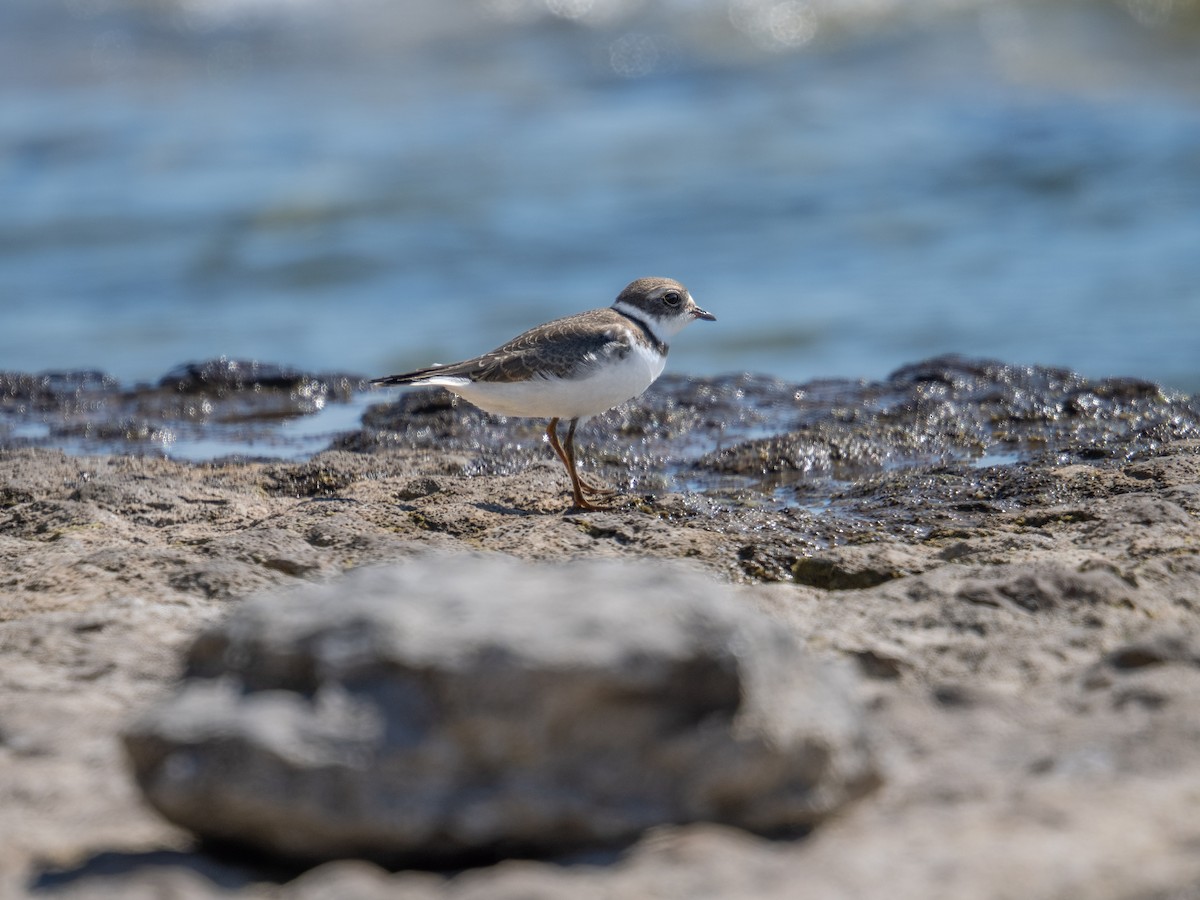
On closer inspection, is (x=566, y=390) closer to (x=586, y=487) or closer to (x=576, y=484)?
(x=586, y=487)

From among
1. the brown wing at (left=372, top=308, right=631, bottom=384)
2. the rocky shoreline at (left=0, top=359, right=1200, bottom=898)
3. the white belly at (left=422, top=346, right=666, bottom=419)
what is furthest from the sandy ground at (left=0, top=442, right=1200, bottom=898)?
the brown wing at (left=372, top=308, right=631, bottom=384)

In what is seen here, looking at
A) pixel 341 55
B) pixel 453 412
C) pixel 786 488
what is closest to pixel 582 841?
pixel 786 488

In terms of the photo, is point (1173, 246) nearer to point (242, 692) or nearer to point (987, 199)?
point (987, 199)

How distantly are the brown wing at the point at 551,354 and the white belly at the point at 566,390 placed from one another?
0.12ft

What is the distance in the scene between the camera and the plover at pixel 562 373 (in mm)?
6281

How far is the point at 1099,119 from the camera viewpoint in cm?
1695

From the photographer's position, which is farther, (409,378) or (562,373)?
(409,378)

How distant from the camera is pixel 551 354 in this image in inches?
249

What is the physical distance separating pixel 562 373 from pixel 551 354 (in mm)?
107

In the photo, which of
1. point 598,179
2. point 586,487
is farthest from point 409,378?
point 598,179

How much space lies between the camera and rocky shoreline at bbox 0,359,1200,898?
275 centimetres

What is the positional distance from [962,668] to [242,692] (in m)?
1.88

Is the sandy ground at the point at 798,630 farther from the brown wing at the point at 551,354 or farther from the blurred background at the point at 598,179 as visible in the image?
A: the blurred background at the point at 598,179

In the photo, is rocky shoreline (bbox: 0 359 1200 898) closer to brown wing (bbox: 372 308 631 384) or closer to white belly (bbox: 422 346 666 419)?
white belly (bbox: 422 346 666 419)
